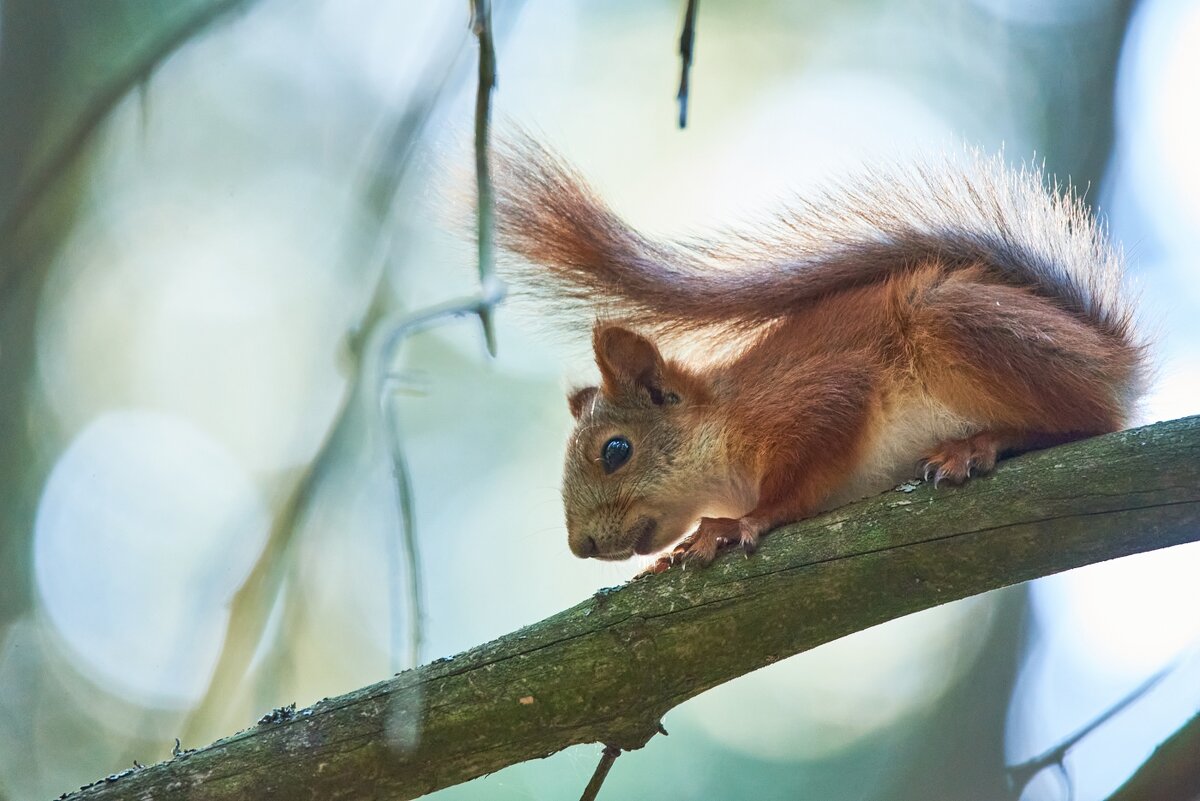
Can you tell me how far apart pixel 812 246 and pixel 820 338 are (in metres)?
0.35

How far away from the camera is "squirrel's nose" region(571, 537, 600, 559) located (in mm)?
2910

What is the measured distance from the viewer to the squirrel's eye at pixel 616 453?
3.00 meters

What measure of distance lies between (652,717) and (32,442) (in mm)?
2567

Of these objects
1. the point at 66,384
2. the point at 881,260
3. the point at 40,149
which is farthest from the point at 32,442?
the point at 881,260

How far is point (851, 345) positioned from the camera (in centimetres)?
276

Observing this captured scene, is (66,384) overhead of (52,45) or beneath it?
beneath

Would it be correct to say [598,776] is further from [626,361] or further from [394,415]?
[626,361]

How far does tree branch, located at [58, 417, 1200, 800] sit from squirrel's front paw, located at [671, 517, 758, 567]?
0.06 meters

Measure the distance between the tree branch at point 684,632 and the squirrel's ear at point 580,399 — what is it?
3.99ft

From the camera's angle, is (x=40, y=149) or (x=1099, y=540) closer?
(x=1099, y=540)

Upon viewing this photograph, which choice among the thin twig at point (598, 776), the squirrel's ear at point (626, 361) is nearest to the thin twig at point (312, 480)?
the thin twig at point (598, 776)

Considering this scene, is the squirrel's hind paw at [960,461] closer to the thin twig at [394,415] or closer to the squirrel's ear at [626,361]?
the squirrel's ear at [626,361]

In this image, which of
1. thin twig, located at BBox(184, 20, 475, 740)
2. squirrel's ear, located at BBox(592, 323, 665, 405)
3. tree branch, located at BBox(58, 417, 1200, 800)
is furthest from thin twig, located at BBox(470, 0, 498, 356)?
squirrel's ear, located at BBox(592, 323, 665, 405)

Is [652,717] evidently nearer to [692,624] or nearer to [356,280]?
[692,624]
